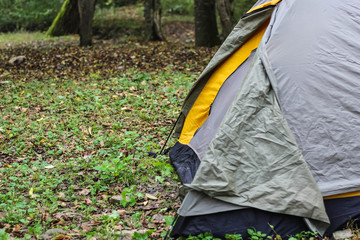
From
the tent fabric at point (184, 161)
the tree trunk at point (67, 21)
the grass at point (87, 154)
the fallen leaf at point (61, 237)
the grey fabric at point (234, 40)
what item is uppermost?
the grey fabric at point (234, 40)

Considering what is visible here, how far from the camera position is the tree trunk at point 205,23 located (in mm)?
11000

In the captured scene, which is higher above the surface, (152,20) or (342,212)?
(152,20)

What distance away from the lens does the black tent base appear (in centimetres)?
331

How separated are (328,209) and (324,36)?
158 centimetres

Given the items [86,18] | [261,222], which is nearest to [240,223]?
[261,222]

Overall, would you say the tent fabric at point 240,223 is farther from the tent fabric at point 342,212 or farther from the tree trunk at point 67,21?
the tree trunk at point 67,21

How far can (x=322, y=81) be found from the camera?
11.5ft

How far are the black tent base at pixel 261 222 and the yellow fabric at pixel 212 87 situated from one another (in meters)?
1.54

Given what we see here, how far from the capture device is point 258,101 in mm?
3533

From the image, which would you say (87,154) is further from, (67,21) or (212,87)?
(67,21)

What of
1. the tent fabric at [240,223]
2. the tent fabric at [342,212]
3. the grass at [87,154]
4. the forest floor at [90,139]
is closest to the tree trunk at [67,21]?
the forest floor at [90,139]

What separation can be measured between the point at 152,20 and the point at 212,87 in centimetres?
898

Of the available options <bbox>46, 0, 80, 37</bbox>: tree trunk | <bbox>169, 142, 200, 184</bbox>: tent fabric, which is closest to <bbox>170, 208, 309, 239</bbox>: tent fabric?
<bbox>169, 142, 200, 184</bbox>: tent fabric

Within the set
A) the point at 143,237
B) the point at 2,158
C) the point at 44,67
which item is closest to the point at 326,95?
the point at 143,237
